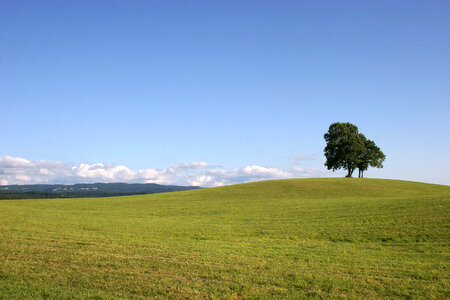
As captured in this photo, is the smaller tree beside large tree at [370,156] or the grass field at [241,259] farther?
the smaller tree beside large tree at [370,156]

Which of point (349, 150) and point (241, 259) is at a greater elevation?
point (349, 150)

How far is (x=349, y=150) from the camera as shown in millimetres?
77250

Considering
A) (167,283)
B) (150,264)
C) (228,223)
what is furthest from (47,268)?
(228,223)

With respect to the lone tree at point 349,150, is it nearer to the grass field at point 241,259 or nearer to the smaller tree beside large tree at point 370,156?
the smaller tree beside large tree at point 370,156

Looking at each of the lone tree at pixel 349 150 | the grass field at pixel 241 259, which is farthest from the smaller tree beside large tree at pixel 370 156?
the grass field at pixel 241 259

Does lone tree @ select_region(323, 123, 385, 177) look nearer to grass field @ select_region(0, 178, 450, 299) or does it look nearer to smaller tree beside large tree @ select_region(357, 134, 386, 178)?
smaller tree beside large tree @ select_region(357, 134, 386, 178)

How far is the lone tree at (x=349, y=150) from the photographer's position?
7719 centimetres

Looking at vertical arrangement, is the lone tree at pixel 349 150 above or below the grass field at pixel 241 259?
above

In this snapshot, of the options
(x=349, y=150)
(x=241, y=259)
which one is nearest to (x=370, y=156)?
(x=349, y=150)

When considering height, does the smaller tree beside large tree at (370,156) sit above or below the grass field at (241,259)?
above

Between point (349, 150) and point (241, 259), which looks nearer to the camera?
point (241, 259)

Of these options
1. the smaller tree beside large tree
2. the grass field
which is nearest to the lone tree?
the smaller tree beside large tree

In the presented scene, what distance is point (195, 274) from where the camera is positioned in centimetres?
1036

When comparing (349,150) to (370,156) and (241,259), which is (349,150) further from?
(241,259)
